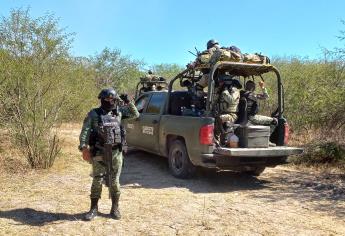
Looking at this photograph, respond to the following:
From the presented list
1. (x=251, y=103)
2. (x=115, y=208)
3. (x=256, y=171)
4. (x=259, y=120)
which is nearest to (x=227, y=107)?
(x=251, y=103)

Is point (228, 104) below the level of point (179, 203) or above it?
above

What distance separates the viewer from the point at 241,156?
7660 millimetres

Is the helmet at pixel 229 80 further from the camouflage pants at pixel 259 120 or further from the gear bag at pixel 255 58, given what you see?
the camouflage pants at pixel 259 120

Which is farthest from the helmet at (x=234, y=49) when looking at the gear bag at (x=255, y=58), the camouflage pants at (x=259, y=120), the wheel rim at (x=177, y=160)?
the wheel rim at (x=177, y=160)

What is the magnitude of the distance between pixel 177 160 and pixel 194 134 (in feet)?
3.36

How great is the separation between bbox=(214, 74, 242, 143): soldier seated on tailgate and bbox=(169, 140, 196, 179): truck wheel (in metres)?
0.70

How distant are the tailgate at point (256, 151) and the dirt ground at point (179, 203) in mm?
587

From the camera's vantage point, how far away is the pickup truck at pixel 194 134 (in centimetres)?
769

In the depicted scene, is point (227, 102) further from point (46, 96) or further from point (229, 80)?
point (46, 96)

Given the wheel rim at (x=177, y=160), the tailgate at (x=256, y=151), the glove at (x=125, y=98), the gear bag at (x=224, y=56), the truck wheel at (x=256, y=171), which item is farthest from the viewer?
the truck wheel at (x=256, y=171)

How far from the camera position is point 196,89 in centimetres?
893

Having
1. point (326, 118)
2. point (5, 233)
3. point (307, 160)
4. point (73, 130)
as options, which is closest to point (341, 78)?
point (326, 118)

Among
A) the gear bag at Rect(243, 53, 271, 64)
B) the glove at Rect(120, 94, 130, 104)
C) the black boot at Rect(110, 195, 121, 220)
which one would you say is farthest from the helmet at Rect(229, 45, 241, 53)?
the black boot at Rect(110, 195, 121, 220)

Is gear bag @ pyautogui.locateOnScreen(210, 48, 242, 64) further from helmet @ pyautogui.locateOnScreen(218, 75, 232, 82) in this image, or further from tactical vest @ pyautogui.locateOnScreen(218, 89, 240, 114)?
tactical vest @ pyautogui.locateOnScreen(218, 89, 240, 114)
